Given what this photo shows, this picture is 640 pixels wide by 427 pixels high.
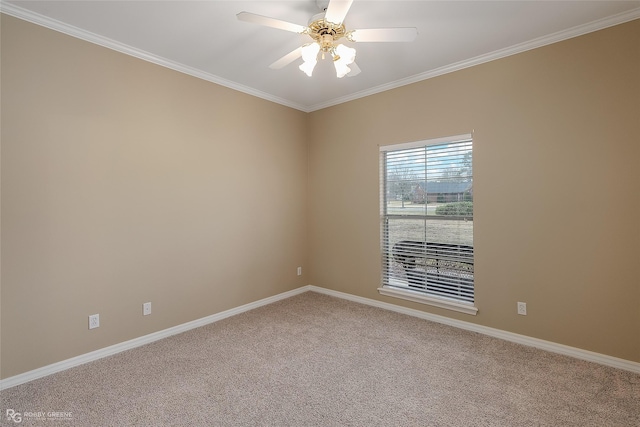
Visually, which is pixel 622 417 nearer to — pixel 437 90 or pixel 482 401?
pixel 482 401

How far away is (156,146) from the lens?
9.75 ft

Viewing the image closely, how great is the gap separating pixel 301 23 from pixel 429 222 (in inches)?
92.6

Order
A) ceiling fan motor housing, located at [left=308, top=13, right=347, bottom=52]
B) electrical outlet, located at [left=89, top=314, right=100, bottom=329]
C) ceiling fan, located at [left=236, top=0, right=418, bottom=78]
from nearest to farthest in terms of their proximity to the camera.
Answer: ceiling fan, located at [left=236, top=0, right=418, bottom=78], ceiling fan motor housing, located at [left=308, top=13, right=347, bottom=52], electrical outlet, located at [left=89, top=314, right=100, bottom=329]

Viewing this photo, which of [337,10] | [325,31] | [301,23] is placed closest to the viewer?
[337,10]

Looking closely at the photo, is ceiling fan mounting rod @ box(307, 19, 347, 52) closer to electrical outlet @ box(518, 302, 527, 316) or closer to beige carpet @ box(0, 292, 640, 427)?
beige carpet @ box(0, 292, 640, 427)

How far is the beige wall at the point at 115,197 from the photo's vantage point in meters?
2.26

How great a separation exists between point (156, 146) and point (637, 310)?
429cm

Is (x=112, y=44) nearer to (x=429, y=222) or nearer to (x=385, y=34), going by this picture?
(x=385, y=34)

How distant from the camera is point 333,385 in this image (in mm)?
2230

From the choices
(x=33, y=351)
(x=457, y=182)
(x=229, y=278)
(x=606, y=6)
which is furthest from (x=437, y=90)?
(x=33, y=351)

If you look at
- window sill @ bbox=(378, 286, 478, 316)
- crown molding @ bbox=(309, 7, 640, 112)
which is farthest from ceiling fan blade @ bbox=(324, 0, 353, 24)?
window sill @ bbox=(378, 286, 478, 316)

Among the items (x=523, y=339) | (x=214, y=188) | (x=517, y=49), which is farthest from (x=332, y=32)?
(x=523, y=339)

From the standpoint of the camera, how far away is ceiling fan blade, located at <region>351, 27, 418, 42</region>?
6.25ft

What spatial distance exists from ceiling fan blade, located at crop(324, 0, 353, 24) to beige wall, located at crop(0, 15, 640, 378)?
1852mm
